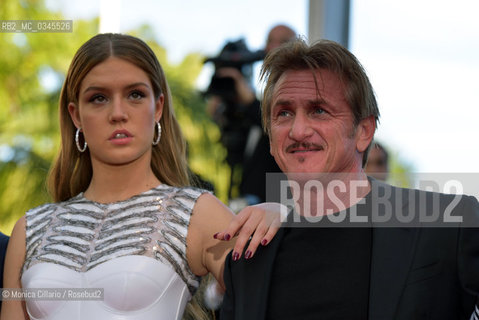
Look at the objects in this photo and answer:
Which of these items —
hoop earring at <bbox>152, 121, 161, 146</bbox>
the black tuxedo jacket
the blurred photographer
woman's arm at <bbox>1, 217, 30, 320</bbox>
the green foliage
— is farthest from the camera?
the green foliage

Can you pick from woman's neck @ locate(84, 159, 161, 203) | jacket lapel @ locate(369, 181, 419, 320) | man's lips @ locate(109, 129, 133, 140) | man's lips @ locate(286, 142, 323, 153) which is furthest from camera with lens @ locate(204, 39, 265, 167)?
jacket lapel @ locate(369, 181, 419, 320)

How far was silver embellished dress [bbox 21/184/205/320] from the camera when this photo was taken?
2051 mm

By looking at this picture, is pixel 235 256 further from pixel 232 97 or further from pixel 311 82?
pixel 232 97

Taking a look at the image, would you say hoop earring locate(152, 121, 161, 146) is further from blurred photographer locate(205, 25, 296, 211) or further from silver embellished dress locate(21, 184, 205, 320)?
blurred photographer locate(205, 25, 296, 211)

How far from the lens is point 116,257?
212 cm

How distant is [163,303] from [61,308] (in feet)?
0.99

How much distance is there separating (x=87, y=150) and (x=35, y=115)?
413 centimetres

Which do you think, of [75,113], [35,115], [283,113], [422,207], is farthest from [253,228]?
[35,115]

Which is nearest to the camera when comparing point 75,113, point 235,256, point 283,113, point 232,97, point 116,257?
point 235,256

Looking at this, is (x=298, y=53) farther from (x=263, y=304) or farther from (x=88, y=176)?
(x=88, y=176)

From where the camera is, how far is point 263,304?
1832mm

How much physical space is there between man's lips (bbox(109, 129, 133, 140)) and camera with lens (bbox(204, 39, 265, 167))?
1.57 meters

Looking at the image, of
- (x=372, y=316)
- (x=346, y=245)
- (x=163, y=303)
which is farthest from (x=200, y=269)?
(x=372, y=316)

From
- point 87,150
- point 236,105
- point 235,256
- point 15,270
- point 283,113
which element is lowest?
point 15,270
